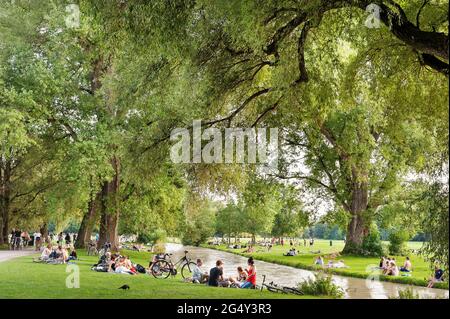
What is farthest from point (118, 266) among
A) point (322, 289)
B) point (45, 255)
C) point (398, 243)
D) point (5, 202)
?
point (398, 243)

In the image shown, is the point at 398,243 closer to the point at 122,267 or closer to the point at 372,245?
the point at 372,245

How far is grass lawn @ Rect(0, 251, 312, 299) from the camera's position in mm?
13711

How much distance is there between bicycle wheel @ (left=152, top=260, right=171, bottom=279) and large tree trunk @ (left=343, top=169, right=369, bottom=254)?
21.2m

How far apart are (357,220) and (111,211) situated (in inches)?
734

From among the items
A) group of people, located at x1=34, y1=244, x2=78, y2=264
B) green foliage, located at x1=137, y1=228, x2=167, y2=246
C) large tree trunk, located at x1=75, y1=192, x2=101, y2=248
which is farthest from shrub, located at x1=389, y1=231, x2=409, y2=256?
green foliage, located at x1=137, y1=228, x2=167, y2=246

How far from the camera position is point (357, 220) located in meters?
39.8

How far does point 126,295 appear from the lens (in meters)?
13.9

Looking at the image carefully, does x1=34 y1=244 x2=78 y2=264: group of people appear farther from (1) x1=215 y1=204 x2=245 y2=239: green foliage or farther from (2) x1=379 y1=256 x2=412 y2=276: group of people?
(1) x1=215 y1=204 x2=245 y2=239: green foliage

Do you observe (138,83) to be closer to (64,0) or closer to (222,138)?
(222,138)

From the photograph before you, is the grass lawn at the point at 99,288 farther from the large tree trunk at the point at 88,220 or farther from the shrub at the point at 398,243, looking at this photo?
the shrub at the point at 398,243

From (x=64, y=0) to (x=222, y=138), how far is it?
18701 millimetres
